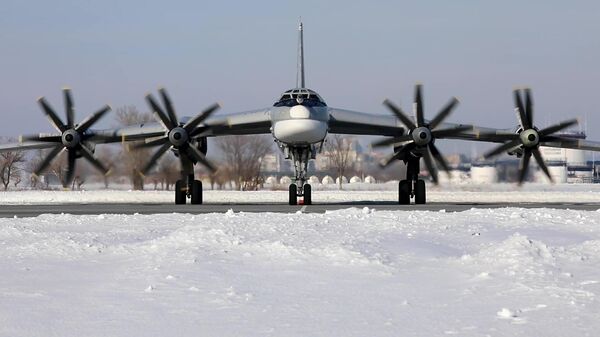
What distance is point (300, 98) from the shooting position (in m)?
26.6

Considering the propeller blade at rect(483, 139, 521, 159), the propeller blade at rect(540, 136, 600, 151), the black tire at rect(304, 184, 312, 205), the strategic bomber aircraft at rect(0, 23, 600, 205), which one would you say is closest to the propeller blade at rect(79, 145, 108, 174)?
the strategic bomber aircraft at rect(0, 23, 600, 205)

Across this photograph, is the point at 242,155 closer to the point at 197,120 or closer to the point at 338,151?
the point at 197,120

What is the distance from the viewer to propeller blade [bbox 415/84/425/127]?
2708cm

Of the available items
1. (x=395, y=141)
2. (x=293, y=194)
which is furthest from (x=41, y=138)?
(x=395, y=141)

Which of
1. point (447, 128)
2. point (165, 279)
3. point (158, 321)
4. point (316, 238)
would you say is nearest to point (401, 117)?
point (447, 128)

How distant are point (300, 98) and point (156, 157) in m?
6.16

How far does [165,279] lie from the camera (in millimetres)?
8094

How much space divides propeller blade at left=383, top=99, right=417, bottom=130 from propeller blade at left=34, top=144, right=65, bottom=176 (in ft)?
44.7

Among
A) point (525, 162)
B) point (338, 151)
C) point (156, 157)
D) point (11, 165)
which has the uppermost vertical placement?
point (338, 151)

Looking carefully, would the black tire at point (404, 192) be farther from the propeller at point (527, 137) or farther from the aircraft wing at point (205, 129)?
the aircraft wing at point (205, 129)

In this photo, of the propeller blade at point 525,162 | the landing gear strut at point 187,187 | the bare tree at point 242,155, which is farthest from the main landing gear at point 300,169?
the bare tree at point 242,155

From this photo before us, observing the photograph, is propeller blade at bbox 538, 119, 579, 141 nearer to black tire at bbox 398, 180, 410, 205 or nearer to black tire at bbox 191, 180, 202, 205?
black tire at bbox 398, 180, 410, 205

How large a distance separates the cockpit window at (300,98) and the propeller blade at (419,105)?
374 cm

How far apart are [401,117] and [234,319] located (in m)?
21.7
